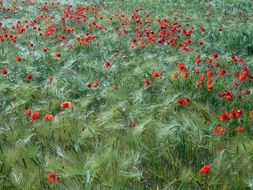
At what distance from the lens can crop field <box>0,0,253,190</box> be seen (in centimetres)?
303

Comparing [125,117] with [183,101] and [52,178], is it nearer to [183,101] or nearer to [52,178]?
[183,101]

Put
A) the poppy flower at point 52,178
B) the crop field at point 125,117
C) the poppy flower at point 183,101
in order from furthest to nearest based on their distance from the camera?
the poppy flower at point 183,101 < the crop field at point 125,117 < the poppy flower at point 52,178

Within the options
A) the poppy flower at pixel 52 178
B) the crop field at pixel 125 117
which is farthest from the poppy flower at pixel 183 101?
the poppy flower at pixel 52 178

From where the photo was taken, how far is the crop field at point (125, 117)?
3.03 m

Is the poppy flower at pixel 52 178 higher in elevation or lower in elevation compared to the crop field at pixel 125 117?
higher

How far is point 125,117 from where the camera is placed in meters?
4.02

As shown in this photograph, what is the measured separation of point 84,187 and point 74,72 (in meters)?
3.03

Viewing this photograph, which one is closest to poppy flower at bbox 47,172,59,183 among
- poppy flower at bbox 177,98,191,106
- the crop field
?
the crop field

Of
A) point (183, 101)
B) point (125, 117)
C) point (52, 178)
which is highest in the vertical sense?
point (52, 178)

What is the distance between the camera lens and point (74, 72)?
567cm

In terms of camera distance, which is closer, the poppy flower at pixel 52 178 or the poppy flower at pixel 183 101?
the poppy flower at pixel 52 178

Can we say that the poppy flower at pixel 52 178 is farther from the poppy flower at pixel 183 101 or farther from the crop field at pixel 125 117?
the poppy flower at pixel 183 101

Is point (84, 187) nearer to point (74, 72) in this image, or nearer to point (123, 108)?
point (123, 108)

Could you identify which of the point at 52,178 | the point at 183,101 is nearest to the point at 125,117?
→ the point at 183,101
